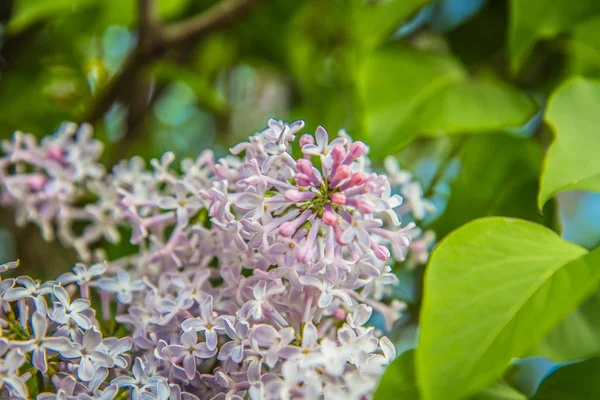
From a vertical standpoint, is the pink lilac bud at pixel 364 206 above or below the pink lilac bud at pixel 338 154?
below

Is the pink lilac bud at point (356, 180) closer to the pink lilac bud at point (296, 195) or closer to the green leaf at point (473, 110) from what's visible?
the pink lilac bud at point (296, 195)

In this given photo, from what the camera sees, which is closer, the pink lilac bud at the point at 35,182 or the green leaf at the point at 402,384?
the green leaf at the point at 402,384

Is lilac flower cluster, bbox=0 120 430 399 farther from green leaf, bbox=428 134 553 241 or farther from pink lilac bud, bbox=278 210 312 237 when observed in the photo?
green leaf, bbox=428 134 553 241

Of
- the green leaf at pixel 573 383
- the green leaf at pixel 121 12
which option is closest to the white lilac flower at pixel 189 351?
the green leaf at pixel 573 383

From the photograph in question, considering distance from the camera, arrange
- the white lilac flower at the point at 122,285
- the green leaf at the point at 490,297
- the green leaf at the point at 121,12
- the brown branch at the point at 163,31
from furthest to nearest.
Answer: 1. the green leaf at the point at 121,12
2. the brown branch at the point at 163,31
3. the white lilac flower at the point at 122,285
4. the green leaf at the point at 490,297

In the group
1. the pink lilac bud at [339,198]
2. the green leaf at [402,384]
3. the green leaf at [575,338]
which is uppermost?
the pink lilac bud at [339,198]

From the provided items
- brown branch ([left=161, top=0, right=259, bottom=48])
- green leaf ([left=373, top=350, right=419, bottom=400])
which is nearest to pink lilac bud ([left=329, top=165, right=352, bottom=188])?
green leaf ([left=373, top=350, right=419, bottom=400])

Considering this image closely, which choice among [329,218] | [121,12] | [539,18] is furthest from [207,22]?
[329,218]
